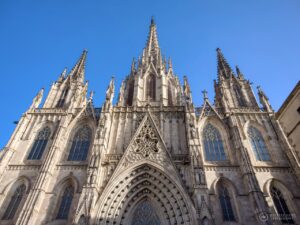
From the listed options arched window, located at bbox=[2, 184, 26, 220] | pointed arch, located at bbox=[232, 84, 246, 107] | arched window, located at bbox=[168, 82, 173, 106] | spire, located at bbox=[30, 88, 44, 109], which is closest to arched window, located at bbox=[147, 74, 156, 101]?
arched window, located at bbox=[168, 82, 173, 106]

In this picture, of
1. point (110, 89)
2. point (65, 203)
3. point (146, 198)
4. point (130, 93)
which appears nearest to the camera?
point (65, 203)

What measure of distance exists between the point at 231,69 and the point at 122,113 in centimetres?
1581

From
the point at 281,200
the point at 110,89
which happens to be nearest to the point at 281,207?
the point at 281,200

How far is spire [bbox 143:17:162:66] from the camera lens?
98.4ft

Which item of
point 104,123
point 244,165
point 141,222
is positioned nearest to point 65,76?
point 104,123

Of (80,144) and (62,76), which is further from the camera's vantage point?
(62,76)

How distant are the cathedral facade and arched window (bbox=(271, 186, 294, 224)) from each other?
0.21 feet

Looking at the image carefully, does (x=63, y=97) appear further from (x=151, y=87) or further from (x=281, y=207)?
(x=281, y=207)

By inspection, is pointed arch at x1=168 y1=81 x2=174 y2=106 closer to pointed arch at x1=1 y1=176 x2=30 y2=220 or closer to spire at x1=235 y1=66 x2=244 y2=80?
spire at x1=235 y1=66 x2=244 y2=80

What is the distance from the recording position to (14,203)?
15.8 m

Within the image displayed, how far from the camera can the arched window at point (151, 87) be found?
81.2ft

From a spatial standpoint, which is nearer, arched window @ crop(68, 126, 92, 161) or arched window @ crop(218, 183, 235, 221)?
arched window @ crop(218, 183, 235, 221)

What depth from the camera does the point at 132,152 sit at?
55.8 ft

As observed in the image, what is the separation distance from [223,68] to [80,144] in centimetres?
2039
